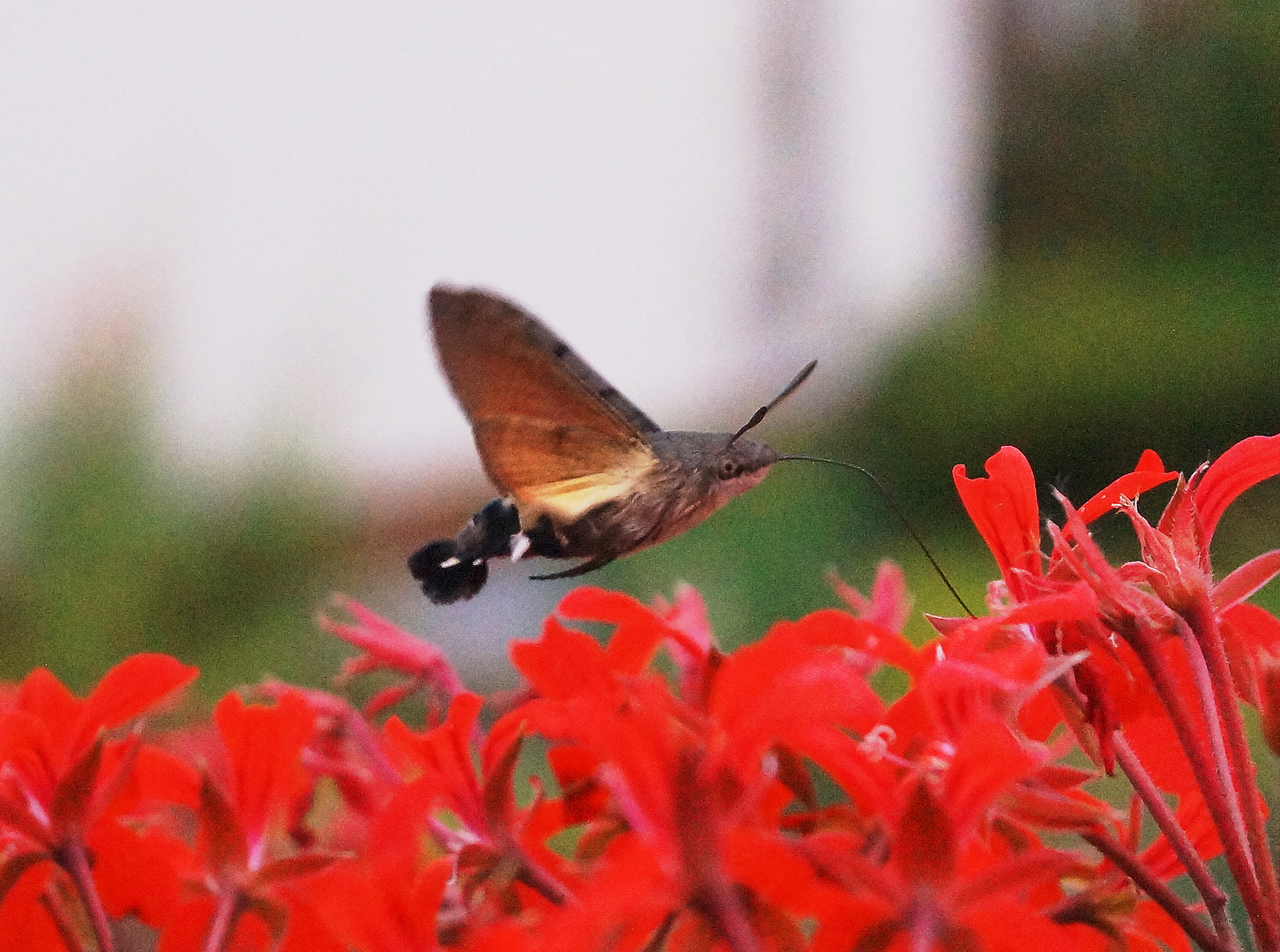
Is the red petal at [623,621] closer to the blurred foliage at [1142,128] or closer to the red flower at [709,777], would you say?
the red flower at [709,777]

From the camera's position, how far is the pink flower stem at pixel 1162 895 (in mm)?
195

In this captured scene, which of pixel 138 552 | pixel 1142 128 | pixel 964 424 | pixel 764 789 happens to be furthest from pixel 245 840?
pixel 1142 128

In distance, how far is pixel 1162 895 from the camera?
0.20 meters

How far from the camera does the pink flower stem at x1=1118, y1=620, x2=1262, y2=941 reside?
0.19 metres

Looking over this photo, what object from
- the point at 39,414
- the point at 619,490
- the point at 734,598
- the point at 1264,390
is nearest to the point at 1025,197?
the point at 1264,390

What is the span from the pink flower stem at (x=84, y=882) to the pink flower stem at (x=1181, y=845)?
0.64 ft

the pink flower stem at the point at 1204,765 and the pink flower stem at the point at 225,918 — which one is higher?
the pink flower stem at the point at 1204,765

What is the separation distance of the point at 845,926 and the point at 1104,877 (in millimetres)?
72

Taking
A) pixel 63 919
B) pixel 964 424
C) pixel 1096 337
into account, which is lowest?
pixel 964 424

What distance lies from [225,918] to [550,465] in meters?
0.17

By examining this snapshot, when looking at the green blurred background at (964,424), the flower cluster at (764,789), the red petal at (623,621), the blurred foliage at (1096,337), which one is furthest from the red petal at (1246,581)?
the blurred foliage at (1096,337)

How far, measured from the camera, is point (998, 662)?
19 centimetres

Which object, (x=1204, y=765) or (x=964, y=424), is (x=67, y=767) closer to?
(x=1204, y=765)

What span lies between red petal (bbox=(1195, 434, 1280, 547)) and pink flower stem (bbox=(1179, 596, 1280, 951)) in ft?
0.07
